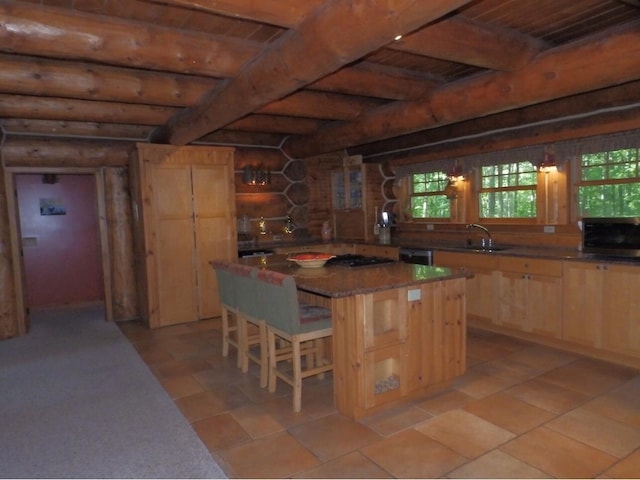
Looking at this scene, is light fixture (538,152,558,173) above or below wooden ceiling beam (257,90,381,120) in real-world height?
below

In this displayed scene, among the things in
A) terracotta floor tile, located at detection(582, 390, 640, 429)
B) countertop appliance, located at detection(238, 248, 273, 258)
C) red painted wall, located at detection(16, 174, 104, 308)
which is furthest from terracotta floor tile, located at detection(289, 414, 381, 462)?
red painted wall, located at detection(16, 174, 104, 308)

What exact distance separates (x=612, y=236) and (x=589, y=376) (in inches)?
49.1

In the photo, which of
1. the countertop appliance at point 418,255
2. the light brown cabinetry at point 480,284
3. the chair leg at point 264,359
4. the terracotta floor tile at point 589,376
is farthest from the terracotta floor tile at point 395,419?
the countertop appliance at point 418,255

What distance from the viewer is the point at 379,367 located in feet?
9.92

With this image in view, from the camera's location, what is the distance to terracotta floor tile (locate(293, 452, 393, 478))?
2.29 meters

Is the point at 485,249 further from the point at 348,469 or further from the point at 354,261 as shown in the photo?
the point at 348,469

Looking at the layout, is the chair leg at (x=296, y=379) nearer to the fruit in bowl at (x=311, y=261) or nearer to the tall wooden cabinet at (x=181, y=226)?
the fruit in bowl at (x=311, y=261)

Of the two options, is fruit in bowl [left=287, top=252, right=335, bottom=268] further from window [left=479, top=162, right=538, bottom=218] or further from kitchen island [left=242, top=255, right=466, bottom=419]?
window [left=479, top=162, right=538, bottom=218]

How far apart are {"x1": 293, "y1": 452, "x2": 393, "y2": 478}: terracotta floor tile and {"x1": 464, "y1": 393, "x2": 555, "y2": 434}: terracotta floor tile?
90cm

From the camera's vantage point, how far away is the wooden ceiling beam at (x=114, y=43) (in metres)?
2.47

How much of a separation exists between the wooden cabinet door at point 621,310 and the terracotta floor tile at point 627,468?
1448 mm

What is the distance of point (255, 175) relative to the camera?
20.4ft

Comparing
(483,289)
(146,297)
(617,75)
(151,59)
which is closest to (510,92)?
(617,75)

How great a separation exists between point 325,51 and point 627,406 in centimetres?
293
